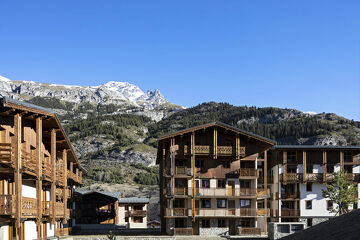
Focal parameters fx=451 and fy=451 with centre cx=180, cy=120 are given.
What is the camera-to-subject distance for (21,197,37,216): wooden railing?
3154 centimetres

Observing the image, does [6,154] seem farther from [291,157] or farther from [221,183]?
[291,157]

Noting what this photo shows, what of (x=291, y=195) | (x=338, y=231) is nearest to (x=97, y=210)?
(x=291, y=195)

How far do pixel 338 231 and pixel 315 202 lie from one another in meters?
55.1

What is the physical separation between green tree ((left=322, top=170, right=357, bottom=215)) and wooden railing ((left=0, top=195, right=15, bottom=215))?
4447 centimetres

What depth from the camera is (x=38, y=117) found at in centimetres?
3453

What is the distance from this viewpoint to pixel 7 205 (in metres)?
29.8

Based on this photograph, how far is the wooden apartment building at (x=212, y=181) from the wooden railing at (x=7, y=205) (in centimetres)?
2723

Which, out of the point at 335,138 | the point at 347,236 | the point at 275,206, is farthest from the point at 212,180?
the point at 335,138

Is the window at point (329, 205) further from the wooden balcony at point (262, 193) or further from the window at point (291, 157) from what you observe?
the wooden balcony at point (262, 193)

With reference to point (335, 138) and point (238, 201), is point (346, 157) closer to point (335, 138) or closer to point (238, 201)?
point (238, 201)

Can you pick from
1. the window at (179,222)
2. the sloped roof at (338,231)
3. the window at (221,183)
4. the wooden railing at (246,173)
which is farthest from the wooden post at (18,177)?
the wooden railing at (246,173)

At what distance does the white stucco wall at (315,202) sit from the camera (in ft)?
213

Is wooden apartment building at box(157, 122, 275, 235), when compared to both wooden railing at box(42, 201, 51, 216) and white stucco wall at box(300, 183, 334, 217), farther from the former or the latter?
wooden railing at box(42, 201, 51, 216)

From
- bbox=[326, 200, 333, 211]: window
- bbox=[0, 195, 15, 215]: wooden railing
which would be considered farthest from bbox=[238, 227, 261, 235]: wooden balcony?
bbox=[0, 195, 15, 215]: wooden railing
